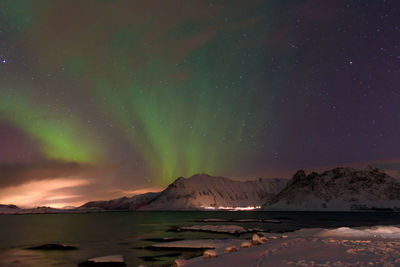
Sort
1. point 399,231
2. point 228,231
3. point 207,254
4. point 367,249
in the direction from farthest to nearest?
point 228,231 → point 399,231 → point 207,254 → point 367,249

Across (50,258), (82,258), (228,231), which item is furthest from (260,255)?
(228,231)

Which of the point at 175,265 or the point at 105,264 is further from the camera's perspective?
the point at 105,264

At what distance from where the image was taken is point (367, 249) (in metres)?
27.2

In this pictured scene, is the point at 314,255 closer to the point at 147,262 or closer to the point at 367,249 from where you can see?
the point at 367,249

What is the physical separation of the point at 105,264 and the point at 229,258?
13.6 meters

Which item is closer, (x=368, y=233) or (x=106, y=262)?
(x=106, y=262)

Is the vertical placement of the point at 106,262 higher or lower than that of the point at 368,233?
lower

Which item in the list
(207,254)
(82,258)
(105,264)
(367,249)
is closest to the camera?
(367,249)

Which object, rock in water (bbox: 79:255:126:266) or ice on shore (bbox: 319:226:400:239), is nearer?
rock in water (bbox: 79:255:126:266)

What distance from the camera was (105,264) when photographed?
34.4 metres

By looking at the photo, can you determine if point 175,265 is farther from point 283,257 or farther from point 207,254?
point 283,257

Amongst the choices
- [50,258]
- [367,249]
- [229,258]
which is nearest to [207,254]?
[229,258]

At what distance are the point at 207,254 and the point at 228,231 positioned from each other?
1655 inches

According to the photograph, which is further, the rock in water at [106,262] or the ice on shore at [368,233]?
the ice on shore at [368,233]
